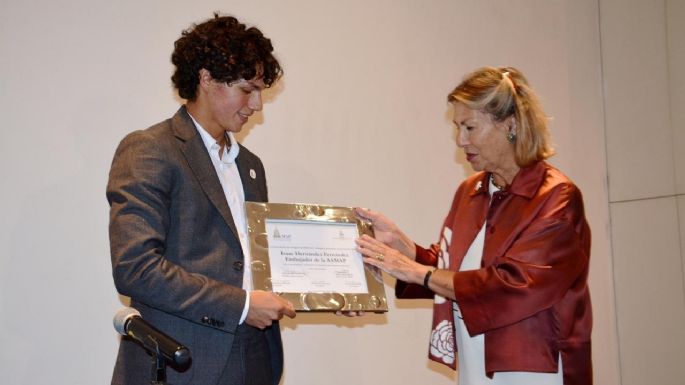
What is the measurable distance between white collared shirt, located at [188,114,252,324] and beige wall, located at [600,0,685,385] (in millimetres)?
2762

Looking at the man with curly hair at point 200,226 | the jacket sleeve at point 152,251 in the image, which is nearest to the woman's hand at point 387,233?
the man with curly hair at point 200,226

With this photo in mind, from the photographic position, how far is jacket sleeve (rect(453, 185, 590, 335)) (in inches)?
97.4

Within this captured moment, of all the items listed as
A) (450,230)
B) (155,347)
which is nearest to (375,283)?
(450,230)

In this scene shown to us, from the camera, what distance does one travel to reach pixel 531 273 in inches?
97.4

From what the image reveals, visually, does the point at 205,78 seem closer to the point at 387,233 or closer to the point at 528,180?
the point at 387,233

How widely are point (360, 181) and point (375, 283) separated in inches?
48.9

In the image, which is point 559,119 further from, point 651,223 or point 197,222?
point 197,222

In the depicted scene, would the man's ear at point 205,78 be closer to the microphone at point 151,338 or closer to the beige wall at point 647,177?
the microphone at point 151,338

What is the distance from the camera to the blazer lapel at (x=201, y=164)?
2377 mm

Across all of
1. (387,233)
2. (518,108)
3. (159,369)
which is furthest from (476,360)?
(159,369)

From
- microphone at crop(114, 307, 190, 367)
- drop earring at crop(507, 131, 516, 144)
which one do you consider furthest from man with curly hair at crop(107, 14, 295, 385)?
drop earring at crop(507, 131, 516, 144)

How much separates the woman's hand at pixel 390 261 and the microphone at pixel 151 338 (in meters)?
1.05

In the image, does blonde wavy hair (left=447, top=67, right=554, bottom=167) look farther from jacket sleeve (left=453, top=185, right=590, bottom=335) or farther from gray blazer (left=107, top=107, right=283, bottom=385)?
gray blazer (left=107, top=107, right=283, bottom=385)

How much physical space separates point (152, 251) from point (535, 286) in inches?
47.3
